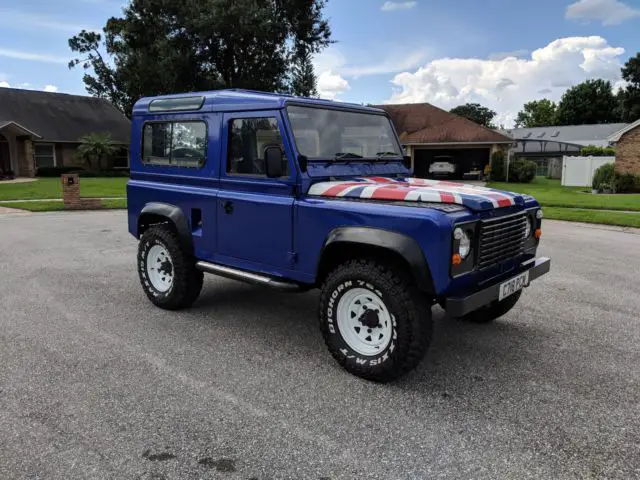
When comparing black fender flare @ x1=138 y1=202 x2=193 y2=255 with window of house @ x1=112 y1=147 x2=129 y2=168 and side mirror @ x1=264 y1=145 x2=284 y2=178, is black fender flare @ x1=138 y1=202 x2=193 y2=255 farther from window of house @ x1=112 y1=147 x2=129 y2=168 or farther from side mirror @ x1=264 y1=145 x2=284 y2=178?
window of house @ x1=112 y1=147 x2=129 y2=168

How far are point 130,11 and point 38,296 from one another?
28.4 metres

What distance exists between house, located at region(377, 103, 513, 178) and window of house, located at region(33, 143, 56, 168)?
22095 mm

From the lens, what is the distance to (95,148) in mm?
32438

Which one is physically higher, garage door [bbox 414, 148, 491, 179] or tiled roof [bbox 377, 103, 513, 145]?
tiled roof [bbox 377, 103, 513, 145]

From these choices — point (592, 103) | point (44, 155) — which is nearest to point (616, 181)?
point (44, 155)

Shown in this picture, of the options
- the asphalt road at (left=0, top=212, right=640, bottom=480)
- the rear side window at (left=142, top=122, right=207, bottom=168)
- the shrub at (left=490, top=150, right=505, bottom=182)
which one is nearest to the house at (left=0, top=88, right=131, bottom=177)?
the shrub at (left=490, top=150, right=505, bottom=182)

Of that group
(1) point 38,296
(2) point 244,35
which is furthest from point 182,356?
(2) point 244,35

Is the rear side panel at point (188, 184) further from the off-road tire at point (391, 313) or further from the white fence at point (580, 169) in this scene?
the white fence at point (580, 169)

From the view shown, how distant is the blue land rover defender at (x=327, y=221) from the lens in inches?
139

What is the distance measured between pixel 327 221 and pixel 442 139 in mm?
29760

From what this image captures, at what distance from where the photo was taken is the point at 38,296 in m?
6.02

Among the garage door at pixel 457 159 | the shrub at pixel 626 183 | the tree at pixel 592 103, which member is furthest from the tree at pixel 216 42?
the tree at pixel 592 103

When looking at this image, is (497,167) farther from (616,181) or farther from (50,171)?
(50,171)

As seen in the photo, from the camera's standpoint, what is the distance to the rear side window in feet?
16.3
